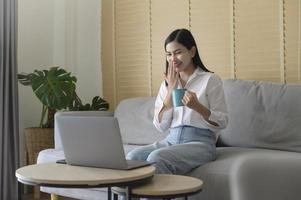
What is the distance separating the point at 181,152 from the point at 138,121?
1.12 meters

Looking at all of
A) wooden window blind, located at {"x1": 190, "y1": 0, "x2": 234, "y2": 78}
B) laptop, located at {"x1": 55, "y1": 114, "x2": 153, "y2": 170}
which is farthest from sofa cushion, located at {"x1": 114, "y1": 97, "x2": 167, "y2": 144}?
laptop, located at {"x1": 55, "y1": 114, "x2": 153, "y2": 170}

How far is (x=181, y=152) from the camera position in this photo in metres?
1.76

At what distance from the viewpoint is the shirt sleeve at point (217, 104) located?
1.91m

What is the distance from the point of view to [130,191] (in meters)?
1.29

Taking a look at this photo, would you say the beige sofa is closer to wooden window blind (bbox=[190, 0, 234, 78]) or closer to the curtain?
wooden window blind (bbox=[190, 0, 234, 78])

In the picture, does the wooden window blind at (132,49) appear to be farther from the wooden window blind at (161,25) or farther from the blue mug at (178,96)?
the blue mug at (178,96)

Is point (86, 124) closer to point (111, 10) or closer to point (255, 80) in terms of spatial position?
point (255, 80)

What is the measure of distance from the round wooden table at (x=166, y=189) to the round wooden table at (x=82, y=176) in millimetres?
25

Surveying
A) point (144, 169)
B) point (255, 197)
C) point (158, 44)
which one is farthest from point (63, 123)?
point (158, 44)

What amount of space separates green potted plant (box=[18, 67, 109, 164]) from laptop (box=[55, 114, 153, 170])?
151 cm

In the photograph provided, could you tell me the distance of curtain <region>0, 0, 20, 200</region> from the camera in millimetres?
3012

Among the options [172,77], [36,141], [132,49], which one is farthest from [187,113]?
[36,141]

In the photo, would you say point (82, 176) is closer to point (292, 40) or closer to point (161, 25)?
point (292, 40)

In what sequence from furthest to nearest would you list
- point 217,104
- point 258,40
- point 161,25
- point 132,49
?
point 132,49 → point 161,25 → point 258,40 → point 217,104
